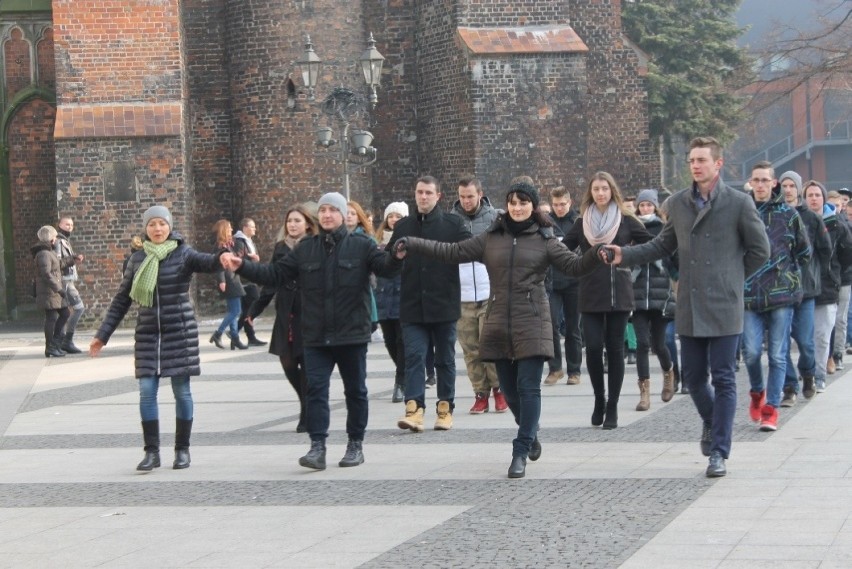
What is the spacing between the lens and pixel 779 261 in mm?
11234

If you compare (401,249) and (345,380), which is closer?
(401,249)

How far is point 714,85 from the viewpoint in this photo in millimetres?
44156

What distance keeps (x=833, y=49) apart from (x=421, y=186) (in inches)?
939

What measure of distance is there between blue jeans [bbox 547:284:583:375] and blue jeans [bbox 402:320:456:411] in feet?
11.3

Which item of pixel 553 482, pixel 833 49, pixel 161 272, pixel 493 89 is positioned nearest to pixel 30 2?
pixel 493 89

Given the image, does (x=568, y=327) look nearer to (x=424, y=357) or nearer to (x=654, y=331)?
(x=654, y=331)

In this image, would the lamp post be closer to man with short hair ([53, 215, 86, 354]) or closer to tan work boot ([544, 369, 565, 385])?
man with short hair ([53, 215, 86, 354])

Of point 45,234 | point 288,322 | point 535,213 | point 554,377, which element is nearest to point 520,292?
point 535,213

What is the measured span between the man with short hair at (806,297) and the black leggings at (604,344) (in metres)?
1.36

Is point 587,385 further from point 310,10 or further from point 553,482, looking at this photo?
point 310,10

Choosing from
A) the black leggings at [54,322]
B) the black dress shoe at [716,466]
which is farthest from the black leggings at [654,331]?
the black leggings at [54,322]

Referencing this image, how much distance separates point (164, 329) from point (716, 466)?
3.56 metres

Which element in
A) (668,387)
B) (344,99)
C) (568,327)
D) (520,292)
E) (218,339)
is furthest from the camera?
(344,99)

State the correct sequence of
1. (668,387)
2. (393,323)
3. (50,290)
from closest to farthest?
1. (668,387)
2. (393,323)
3. (50,290)
